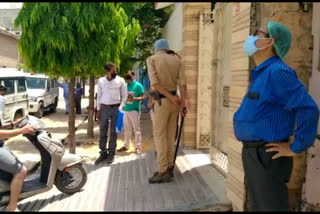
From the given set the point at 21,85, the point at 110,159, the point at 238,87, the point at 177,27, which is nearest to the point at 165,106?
the point at 238,87

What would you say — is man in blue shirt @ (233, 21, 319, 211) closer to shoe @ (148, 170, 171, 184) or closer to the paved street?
the paved street

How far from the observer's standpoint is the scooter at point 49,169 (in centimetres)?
405

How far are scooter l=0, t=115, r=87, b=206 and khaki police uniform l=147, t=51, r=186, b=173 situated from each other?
1.13 meters

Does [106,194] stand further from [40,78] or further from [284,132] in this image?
[40,78]

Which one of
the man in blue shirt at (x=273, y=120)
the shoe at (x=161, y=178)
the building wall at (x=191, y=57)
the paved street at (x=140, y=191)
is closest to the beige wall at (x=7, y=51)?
the building wall at (x=191, y=57)

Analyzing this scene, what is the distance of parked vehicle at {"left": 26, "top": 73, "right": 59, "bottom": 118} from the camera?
1498 cm

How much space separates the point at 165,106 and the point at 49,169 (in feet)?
5.53

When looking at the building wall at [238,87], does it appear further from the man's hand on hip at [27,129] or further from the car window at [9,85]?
the car window at [9,85]

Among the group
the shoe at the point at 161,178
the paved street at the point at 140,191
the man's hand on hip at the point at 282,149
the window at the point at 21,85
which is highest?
the window at the point at 21,85

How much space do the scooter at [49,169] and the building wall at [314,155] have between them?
2840 millimetres

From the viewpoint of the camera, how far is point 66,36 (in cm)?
547

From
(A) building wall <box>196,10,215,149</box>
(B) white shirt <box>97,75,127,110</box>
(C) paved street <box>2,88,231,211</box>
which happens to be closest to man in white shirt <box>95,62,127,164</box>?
(B) white shirt <box>97,75,127,110</box>

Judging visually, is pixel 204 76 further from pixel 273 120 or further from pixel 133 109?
pixel 273 120

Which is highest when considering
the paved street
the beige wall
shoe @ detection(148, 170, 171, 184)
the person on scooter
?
the beige wall
